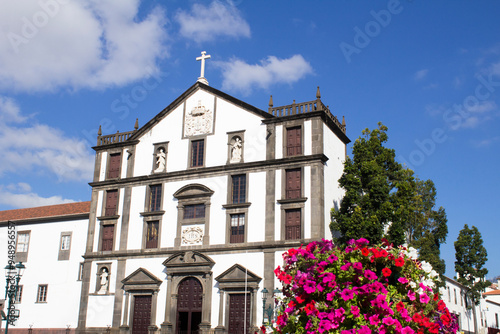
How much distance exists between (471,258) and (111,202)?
102 feet

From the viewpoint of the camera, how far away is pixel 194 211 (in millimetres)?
34000

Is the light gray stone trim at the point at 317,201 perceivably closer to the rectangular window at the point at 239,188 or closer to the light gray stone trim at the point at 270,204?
the light gray stone trim at the point at 270,204

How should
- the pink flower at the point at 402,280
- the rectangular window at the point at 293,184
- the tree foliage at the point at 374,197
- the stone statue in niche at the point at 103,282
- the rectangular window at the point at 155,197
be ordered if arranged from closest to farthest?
the pink flower at the point at 402,280, the tree foliage at the point at 374,197, the rectangular window at the point at 293,184, the stone statue in niche at the point at 103,282, the rectangular window at the point at 155,197

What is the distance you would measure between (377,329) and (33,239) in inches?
1465

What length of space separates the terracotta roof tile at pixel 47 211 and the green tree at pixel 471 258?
3179 centimetres

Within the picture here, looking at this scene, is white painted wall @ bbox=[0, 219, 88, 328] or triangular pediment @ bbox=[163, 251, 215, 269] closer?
triangular pediment @ bbox=[163, 251, 215, 269]

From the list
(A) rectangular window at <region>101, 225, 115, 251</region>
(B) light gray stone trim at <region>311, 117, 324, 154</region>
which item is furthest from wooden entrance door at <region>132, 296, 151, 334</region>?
(B) light gray stone trim at <region>311, 117, 324, 154</region>

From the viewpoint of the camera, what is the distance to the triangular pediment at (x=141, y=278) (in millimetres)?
33469

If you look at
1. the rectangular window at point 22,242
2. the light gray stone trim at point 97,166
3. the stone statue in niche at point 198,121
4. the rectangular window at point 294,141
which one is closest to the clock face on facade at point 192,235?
the stone statue in niche at point 198,121

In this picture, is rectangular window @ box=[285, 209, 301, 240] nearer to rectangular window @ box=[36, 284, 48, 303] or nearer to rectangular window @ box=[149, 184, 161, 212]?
rectangular window @ box=[149, 184, 161, 212]

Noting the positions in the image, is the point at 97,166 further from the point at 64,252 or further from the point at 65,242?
the point at 64,252

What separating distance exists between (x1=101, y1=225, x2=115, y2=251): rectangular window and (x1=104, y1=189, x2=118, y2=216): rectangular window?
961mm

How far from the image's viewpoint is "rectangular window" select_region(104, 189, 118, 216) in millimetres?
37156

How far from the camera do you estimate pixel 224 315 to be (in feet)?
101
